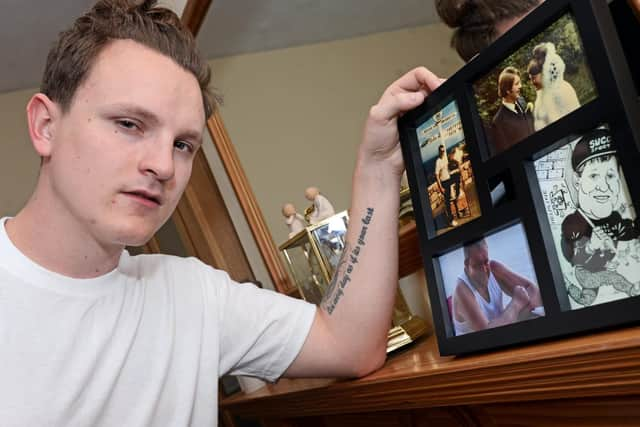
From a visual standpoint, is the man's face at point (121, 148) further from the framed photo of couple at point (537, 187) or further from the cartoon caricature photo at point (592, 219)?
the cartoon caricature photo at point (592, 219)

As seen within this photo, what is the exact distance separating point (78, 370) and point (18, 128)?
2.34 m

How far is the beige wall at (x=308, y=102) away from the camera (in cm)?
121

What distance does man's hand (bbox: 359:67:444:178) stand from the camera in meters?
0.93

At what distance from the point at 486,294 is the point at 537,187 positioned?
160mm

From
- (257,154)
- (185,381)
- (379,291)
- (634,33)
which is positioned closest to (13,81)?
(257,154)

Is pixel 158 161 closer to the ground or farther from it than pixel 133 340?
farther from it

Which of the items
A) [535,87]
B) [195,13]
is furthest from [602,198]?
[195,13]

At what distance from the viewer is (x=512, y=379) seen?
0.68m

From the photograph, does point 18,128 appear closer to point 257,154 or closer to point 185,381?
point 257,154

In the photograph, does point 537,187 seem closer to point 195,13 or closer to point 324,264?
point 324,264

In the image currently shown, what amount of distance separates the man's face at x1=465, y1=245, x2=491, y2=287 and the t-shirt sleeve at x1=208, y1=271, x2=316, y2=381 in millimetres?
420

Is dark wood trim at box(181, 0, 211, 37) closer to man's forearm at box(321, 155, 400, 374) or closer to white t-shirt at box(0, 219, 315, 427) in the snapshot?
white t-shirt at box(0, 219, 315, 427)

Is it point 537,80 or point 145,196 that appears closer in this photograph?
point 537,80

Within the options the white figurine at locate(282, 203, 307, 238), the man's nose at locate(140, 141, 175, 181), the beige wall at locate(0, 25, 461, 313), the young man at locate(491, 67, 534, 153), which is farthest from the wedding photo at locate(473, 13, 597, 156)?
the white figurine at locate(282, 203, 307, 238)
